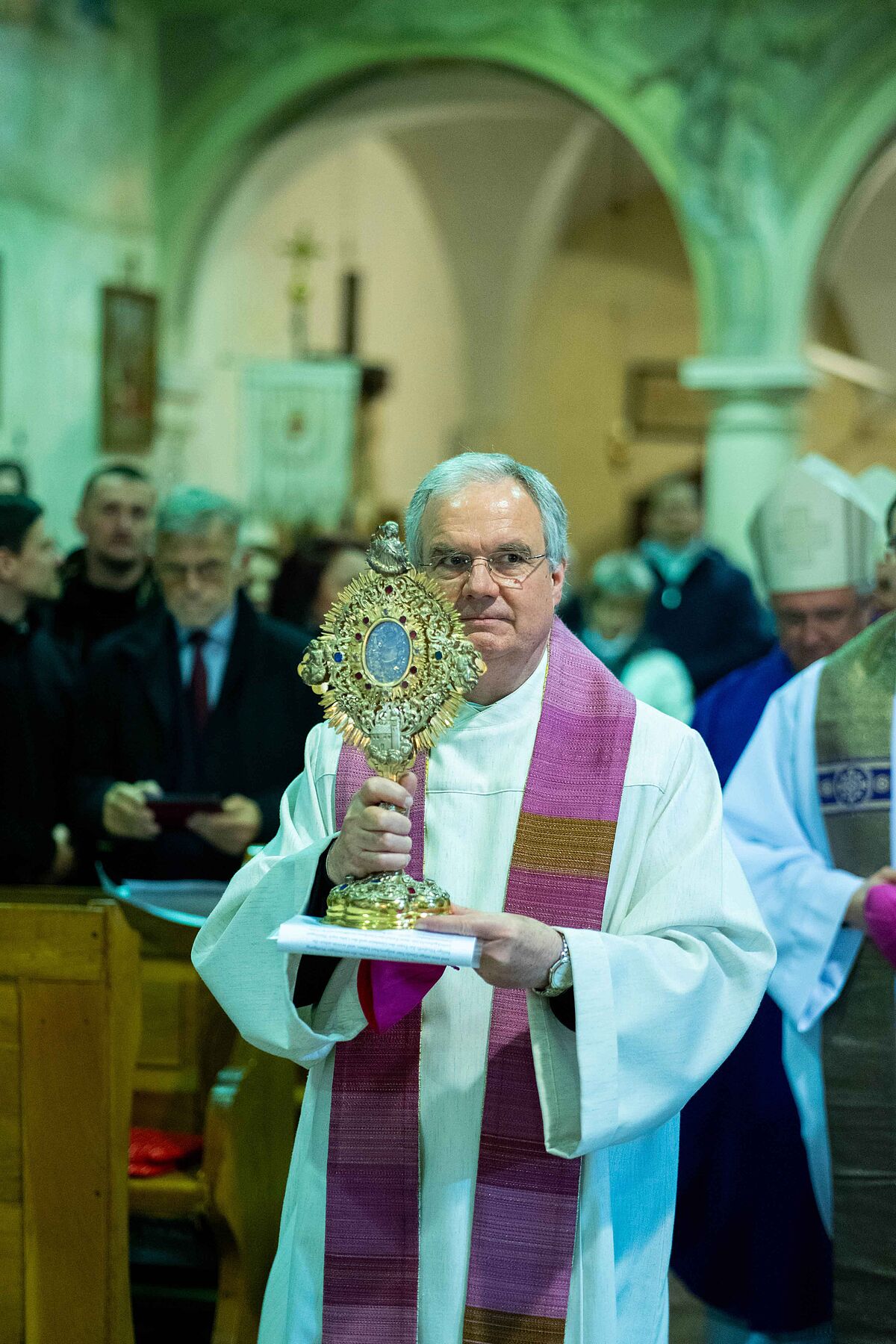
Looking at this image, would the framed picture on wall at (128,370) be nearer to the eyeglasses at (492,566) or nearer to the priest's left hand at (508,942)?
the eyeglasses at (492,566)

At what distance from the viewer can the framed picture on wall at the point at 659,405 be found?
18594 millimetres

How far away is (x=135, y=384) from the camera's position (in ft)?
36.0

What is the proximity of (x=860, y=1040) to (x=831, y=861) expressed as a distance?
0.38 m

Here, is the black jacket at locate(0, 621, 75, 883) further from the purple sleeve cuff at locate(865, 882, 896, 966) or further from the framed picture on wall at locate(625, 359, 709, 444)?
the framed picture on wall at locate(625, 359, 709, 444)

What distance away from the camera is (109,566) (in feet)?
17.8

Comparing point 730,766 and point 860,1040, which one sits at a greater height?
point 730,766

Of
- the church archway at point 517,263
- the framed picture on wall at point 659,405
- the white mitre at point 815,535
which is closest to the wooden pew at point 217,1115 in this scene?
the white mitre at point 815,535

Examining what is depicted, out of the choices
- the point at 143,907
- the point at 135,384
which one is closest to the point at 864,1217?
the point at 143,907

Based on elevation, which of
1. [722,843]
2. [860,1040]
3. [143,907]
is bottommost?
[860,1040]

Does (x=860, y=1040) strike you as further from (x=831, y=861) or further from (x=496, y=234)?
(x=496, y=234)

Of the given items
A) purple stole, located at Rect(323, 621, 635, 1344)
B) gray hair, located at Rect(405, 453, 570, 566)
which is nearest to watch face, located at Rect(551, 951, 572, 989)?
purple stole, located at Rect(323, 621, 635, 1344)

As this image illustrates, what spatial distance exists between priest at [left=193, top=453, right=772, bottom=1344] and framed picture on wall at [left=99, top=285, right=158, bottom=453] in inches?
333

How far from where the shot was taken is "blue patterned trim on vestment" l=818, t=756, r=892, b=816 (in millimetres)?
3510

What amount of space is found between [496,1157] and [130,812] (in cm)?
182
